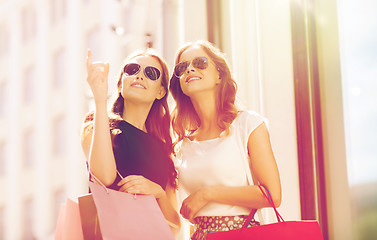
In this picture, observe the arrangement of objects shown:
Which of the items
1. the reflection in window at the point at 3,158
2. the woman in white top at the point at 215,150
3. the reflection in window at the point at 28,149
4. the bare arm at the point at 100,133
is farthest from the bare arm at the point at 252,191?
the reflection in window at the point at 3,158

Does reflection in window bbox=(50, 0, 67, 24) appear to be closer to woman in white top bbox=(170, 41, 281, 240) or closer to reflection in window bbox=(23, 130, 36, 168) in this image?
reflection in window bbox=(23, 130, 36, 168)

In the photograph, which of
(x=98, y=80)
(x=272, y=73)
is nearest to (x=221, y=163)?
(x=98, y=80)

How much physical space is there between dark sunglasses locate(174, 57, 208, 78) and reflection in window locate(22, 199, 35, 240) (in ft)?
12.7

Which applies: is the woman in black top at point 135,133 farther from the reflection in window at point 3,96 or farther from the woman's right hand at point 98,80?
the reflection in window at point 3,96

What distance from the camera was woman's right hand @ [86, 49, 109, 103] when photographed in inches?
49.5

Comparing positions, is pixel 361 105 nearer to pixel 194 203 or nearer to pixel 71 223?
pixel 194 203

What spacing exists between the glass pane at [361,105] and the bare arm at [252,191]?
0.48 metres

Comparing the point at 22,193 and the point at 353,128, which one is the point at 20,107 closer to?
the point at 22,193

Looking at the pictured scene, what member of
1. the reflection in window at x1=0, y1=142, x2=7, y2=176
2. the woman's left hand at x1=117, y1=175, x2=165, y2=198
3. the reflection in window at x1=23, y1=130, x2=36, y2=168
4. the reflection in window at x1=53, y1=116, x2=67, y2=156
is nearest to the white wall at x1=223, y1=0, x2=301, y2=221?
the woman's left hand at x1=117, y1=175, x2=165, y2=198

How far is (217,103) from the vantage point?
5.19 ft

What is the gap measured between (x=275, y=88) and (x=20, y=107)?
4.07 metres

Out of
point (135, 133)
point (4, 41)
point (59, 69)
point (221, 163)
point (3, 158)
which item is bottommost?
point (3, 158)

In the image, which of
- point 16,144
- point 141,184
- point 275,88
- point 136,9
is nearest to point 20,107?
point 16,144

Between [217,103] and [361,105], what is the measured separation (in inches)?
24.2
